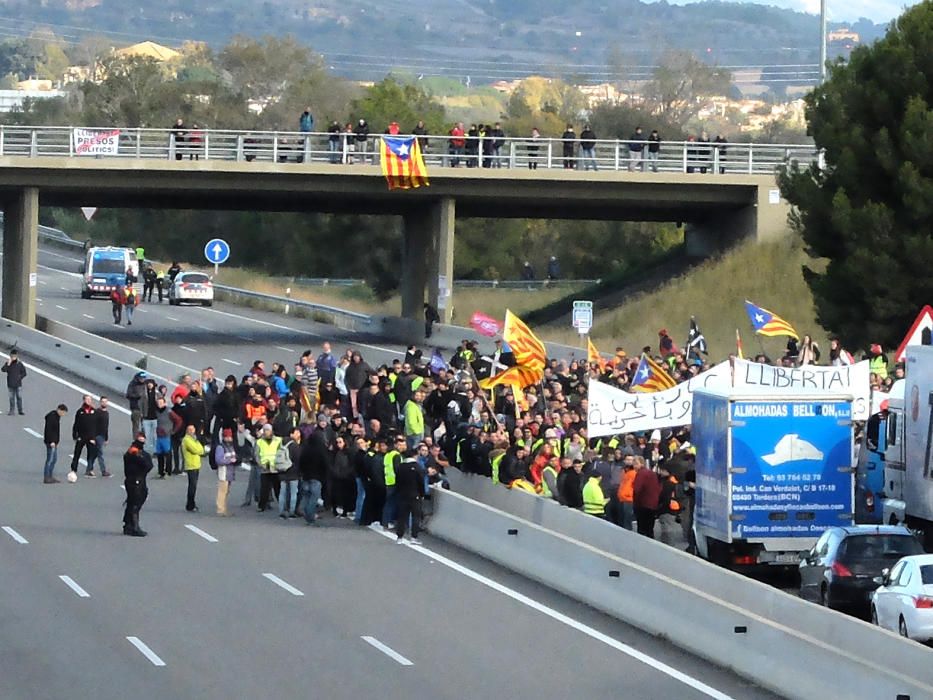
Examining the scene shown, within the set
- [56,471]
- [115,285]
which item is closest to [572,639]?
[56,471]

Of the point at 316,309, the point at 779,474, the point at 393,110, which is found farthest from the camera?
the point at 393,110

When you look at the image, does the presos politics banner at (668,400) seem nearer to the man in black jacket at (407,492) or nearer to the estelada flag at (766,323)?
the man in black jacket at (407,492)

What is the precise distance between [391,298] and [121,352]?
45.7m

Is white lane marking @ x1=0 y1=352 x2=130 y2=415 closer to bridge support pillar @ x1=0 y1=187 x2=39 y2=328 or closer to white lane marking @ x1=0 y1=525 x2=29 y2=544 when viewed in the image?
bridge support pillar @ x1=0 y1=187 x2=39 y2=328

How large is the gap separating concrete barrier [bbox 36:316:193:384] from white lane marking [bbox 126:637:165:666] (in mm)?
23496

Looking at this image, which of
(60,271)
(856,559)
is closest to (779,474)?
→ (856,559)

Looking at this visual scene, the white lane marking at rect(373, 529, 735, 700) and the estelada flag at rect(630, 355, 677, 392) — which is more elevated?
the estelada flag at rect(630, 355, 677, 392)

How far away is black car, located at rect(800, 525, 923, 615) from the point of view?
2056 cm

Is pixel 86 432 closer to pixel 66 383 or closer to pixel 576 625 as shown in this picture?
pixel 576 625

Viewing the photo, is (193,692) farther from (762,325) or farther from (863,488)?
(762,325)

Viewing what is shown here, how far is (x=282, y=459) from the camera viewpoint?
28.9 metres

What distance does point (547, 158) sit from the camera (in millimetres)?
59938

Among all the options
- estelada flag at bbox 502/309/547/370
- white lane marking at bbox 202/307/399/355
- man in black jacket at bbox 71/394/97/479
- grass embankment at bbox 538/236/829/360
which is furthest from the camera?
grass embankment at bbox 538/236/829/360

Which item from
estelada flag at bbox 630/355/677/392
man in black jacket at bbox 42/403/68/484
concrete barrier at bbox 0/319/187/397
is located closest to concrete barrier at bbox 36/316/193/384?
concrete barrier at bbox 0/319/187/397
